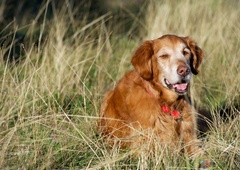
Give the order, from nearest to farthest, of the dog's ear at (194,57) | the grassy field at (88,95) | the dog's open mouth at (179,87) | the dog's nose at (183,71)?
the grassy field at (88,95)
the dog's nose at (183,71)
the dog's open mouth at (179,87)
the dog's ear at (194,57)

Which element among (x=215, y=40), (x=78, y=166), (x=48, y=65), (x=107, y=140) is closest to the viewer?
(x=78, y=166)

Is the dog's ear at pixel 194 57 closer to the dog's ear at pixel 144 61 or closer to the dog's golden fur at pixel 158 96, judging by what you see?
the dog's golden fur at pixel 158 96

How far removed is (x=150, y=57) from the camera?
4613 millimetres

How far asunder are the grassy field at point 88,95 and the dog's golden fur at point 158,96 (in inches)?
8.6

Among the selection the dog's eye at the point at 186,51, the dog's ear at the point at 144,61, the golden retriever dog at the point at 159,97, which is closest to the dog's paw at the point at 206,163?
the golden retriever dog at the point at 159,97

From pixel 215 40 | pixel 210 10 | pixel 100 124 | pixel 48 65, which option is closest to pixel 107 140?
pixel 100 124

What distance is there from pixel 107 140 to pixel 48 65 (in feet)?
5.65

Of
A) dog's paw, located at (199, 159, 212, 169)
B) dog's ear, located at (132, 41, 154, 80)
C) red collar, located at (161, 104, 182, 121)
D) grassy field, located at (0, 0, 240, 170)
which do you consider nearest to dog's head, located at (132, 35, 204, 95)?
dog's ear, located at (132, 41, 154, 80)

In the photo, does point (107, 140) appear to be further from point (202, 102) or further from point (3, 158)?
point (202, 102)

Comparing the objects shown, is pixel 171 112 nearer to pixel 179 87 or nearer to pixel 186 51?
pixel 179 87

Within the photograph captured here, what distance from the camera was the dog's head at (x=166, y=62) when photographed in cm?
436

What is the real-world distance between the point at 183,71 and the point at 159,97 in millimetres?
390

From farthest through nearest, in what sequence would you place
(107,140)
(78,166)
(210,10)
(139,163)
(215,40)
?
(210,10), (215,40), (107,140), (78,166), (139,163)

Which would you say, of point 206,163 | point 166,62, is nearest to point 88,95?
point 166,62
